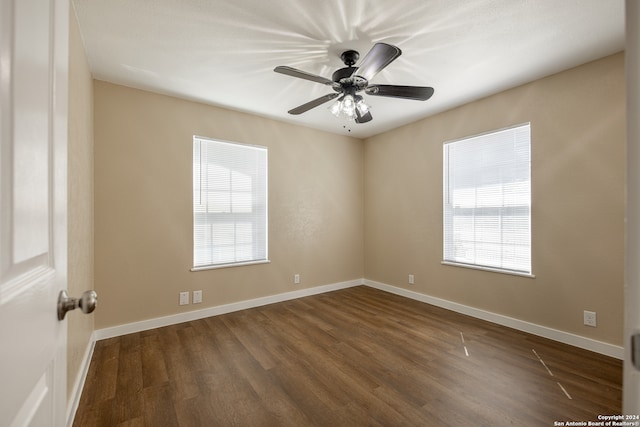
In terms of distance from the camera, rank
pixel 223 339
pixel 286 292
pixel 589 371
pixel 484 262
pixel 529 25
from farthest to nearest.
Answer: pixel 286 292 → pixel 484 262 → pixel 223 339 → pixel 589 371 → pixel 529 25

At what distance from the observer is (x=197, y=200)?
346 cm

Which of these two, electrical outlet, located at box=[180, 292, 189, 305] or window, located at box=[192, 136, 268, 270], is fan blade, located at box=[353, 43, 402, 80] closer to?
window, located at box=[192, 136, 268, 270]

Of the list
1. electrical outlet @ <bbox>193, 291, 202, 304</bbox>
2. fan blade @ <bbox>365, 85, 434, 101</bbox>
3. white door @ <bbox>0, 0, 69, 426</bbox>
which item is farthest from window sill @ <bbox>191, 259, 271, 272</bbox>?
white door @ <bbox>0, 0, 69, 426</bbox>

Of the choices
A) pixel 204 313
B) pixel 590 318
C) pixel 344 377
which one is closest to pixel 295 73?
pixel 344 377

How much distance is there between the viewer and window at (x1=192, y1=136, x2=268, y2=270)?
11.4ft

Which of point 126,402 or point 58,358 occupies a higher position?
point 58,358

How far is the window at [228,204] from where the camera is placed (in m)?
3.48

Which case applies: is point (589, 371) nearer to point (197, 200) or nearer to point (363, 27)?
point (363, 27)

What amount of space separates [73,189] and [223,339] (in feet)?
6.06

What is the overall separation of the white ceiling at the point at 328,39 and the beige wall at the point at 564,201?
0.28 m

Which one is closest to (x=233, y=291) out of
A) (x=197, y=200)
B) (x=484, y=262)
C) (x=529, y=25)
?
(x=197, y=200)

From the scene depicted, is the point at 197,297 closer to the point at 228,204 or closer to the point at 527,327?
the point at 228,204

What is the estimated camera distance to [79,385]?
1.99 meters

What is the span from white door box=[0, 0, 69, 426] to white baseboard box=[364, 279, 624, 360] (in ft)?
12.1
